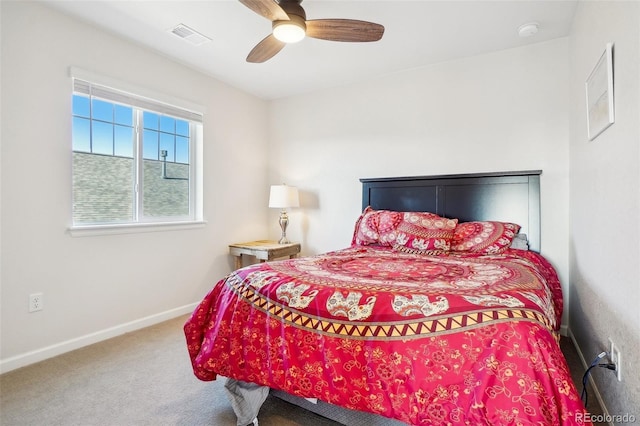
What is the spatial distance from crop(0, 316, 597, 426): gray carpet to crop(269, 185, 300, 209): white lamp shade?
5.99ft

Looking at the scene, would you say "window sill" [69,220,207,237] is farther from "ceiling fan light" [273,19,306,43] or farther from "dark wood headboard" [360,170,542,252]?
"ceiling fan light" [273,19,306,43]

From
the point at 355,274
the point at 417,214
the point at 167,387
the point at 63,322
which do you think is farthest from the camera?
the point at 417,214

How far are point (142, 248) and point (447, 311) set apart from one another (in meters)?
2.69

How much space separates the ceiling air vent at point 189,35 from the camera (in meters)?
2.55

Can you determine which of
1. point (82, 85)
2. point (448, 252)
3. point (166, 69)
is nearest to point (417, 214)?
point (448, 252)

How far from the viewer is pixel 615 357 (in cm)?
144

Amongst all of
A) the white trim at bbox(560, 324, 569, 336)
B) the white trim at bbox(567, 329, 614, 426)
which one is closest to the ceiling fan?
the white trim at bbox(567, 329, 614, 426)

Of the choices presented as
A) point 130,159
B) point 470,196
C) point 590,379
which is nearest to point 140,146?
point 130,159

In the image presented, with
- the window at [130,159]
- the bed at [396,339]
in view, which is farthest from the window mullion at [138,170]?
the bed at [396,339]

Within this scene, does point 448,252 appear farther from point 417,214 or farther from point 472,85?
point 472,85

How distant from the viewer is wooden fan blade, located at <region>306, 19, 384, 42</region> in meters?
1.97

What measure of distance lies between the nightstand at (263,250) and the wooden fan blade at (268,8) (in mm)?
2195

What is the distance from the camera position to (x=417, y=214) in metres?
2.87

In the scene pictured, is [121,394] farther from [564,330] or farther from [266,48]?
[564,330]
